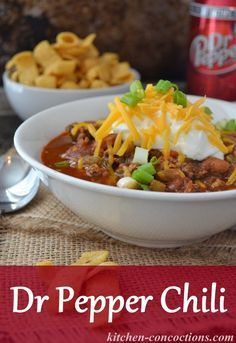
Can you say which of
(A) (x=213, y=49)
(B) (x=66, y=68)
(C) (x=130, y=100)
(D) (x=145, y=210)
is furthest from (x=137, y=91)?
(A) (x=213, y=49)

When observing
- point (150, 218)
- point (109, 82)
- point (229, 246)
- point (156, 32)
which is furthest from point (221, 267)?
point (156, 32)

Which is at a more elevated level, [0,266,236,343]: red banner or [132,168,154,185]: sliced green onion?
[132,168,154,185]: sliced green onion

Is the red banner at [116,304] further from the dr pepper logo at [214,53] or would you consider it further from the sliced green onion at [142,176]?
the dr pepper logo at [214,53]

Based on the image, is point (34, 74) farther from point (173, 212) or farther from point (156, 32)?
point (173, 212)

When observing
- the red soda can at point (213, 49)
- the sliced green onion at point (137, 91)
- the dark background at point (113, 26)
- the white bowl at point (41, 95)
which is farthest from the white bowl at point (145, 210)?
the dark background at point (113, 26)

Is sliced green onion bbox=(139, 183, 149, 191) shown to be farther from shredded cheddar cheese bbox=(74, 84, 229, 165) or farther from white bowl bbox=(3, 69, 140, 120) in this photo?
white bowl bbox=(3, 69, 140, 120)

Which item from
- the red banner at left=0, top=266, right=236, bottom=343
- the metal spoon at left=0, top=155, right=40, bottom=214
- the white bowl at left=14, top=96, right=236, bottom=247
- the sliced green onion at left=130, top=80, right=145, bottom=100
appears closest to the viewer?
the red banner at left=0, top=266, right=236, bottom=343

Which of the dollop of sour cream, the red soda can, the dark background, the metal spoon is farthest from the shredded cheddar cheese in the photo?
the dark background
